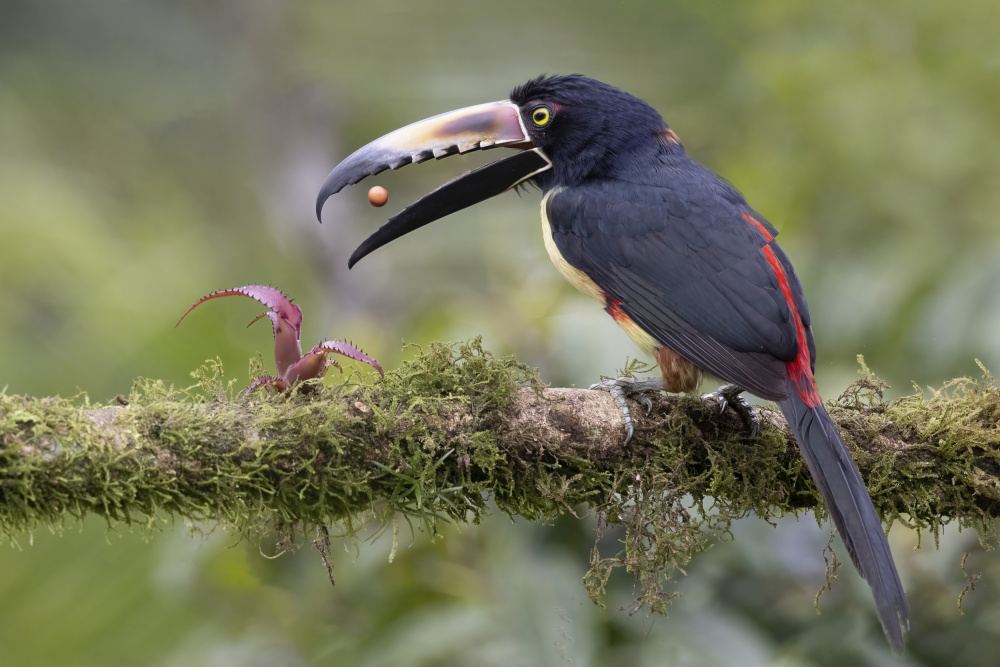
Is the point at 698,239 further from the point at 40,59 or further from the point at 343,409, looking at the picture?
the point at 40,59

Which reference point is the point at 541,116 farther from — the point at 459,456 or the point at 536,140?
the point at 459,456

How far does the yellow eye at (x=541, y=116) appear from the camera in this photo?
99.7 inches

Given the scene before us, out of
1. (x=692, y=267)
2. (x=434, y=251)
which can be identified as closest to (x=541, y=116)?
(x=692, y=267)

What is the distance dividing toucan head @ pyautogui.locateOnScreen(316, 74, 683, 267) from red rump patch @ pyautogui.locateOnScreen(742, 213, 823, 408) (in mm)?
401

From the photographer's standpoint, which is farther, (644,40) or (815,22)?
(644,40)

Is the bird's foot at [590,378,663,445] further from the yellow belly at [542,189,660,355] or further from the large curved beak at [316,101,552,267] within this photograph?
the large curved beak at [316,101,552,267]

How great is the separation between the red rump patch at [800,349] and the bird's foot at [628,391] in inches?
11.7

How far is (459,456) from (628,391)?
0.45 meters

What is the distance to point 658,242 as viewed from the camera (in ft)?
7.28

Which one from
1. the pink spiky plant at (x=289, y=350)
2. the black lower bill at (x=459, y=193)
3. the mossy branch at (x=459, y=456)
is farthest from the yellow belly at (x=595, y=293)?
the pink spiky plant at (x=289, y=350)

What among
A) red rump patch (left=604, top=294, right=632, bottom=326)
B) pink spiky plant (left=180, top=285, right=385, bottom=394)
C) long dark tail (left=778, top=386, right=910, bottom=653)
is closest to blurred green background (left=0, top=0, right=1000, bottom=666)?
red rump patch (left=604, top=294, right=632, bottom=326)

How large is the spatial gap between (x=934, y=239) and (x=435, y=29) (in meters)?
3.64

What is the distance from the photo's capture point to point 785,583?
2.58 metres

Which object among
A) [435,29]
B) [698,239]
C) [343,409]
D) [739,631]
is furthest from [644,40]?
[343,409]
